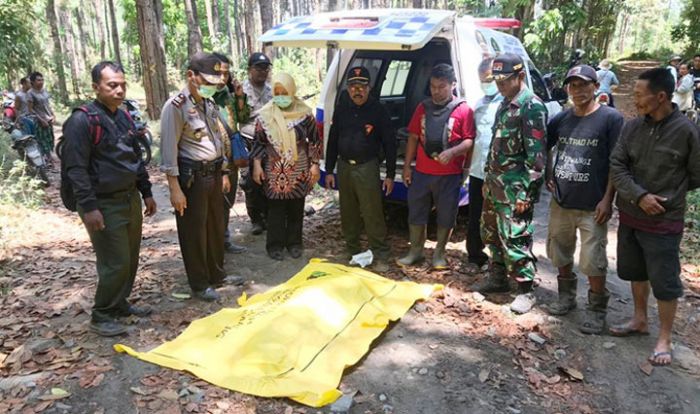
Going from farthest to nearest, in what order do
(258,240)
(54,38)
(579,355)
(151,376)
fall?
(54,38)
(258,240)
(579,355)
(151,376)

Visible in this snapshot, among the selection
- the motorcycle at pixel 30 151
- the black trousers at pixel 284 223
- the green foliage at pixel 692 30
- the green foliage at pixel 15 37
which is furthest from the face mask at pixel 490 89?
the green foliage at pixel 692 30

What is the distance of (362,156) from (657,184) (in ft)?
7.97

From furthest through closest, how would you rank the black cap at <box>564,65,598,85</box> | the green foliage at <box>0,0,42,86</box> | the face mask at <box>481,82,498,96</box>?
1. the green foliage at <box>0,0,42,86</box>
2. the face mask at <box>481,82,498,96</box>
3. the black cap at <box>564,65,598,85</box>

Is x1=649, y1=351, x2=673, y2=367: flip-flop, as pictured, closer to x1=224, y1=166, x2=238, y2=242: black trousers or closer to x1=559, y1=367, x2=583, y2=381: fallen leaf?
→ x1=559, y1=367, x2=583, y2=381: fallen leaf

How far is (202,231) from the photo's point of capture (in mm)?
4195

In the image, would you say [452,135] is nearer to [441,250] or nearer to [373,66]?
[441,250]

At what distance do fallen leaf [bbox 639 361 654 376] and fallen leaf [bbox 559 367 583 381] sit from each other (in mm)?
428

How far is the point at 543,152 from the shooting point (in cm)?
379

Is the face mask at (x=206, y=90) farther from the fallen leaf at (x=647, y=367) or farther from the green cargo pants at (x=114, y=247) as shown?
the fallen leaf at (x=647, y=367)

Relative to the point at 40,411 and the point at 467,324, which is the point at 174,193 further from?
the point at 467,324

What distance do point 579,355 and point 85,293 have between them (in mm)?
3968

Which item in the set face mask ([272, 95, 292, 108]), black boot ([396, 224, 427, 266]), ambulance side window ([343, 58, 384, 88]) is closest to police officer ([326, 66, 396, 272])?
black boot ([396, 224, 427, 266])

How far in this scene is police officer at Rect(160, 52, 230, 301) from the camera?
383cm

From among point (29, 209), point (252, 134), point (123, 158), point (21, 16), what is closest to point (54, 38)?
point (21, 16)
